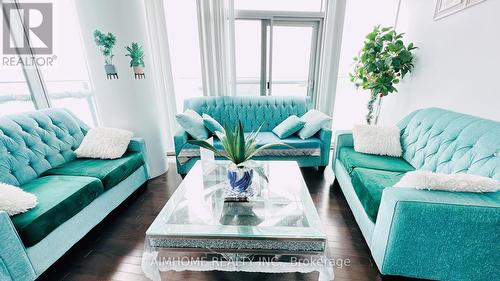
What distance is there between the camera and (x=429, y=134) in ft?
5.63

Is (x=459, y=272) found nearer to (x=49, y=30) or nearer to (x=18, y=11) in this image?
(x=49, y=30)

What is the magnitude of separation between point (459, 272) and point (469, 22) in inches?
76.8

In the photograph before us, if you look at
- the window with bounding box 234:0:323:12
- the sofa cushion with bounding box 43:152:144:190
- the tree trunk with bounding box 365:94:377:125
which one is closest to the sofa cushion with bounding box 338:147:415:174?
the tree trunk with bounding box 365:94:377:125

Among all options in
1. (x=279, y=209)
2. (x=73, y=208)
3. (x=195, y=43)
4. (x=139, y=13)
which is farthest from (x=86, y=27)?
(x=279, y=209)

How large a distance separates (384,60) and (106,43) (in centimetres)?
310

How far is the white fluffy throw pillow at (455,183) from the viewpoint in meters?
0.99

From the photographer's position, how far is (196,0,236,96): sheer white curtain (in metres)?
2.75

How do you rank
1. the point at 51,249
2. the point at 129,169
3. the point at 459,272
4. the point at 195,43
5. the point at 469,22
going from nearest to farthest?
the point at 459,272 → the point at 51,249 → the point at 469,22 → the point at 129,169 → the point at 195,43

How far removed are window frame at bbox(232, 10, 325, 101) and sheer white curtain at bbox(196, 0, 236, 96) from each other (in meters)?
0.16

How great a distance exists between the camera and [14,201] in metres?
1.13

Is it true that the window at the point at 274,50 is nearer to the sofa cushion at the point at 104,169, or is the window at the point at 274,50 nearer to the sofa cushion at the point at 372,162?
the sofa cushion at the point at 372,162

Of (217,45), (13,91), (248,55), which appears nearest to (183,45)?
(217,45)

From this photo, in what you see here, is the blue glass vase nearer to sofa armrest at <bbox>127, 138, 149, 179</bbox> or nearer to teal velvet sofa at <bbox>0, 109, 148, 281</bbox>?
teal velvet sofa at <bbox>0, 109, 148, 281</bbox>

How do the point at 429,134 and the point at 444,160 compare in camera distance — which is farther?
the point at 429,134
